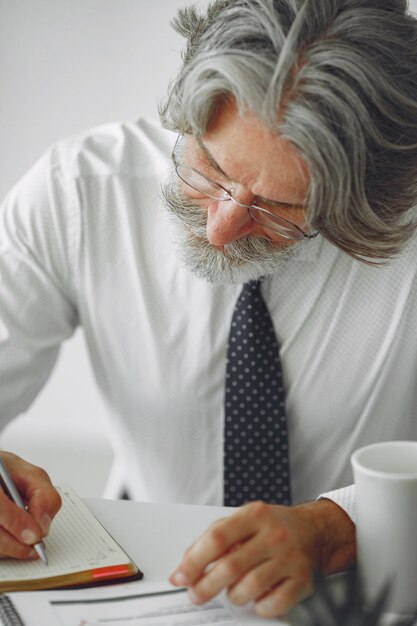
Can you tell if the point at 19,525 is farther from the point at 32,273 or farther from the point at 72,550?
the point at 32,273

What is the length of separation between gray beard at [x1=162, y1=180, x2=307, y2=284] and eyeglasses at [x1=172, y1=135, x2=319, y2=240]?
43 mm

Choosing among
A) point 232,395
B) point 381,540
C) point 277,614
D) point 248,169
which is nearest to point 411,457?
point 381,540

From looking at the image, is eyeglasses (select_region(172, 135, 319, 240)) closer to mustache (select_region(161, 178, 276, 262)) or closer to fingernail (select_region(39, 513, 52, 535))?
mustache (select_region(161, 178, 276, 262))

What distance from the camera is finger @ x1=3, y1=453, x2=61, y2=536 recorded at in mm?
1037

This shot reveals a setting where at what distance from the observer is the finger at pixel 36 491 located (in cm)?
104

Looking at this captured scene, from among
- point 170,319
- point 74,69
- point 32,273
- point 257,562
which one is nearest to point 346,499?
point 257,562

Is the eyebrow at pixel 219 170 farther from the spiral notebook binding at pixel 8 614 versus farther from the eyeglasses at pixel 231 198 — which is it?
the spiral notebook binding at pixel 8 614

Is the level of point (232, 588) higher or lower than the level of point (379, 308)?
lower

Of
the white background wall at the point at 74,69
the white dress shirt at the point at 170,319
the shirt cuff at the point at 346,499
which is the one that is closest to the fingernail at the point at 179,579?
the shirt cuff at the point at 346,499

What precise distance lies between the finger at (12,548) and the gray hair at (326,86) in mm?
540

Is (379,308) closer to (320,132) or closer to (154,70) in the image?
(320,132)

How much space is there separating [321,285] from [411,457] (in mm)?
625

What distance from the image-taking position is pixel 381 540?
2.94 ft

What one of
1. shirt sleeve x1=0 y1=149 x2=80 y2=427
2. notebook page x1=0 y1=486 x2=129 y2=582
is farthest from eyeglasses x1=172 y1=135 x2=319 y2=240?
notebook page x1=0 y1=486 x2=129 y2=582
